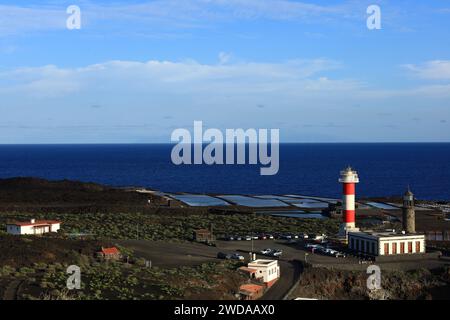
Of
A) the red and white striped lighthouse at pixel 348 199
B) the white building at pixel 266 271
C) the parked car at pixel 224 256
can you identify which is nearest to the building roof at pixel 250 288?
the white building at pixel 266 271

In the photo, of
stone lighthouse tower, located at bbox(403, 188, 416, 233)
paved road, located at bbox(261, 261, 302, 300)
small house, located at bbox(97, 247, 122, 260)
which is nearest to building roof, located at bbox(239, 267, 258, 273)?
paved road, located at bbox(261, 261, 302, 300)

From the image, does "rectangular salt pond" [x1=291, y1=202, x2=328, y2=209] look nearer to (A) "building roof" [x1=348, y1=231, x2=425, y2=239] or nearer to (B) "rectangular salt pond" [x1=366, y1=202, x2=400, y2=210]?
(B) "rectangular salt pond" [x1=366, y1=202, x2=400, y2=210]

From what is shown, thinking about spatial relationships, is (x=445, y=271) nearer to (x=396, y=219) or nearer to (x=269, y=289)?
(x=269, y=289)

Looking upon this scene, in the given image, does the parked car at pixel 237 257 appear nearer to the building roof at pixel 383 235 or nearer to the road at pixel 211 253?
the road at pixel 211 253

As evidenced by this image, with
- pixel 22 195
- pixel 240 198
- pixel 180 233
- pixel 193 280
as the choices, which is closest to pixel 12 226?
pixel 180 233

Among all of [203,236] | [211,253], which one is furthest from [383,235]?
[203,236]

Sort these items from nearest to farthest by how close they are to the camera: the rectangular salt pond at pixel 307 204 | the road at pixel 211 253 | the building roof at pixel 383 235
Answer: the road at pixel 211 253 → the building roof at pixel 383 235 → the rectangular salt pond at pixel 307 204
